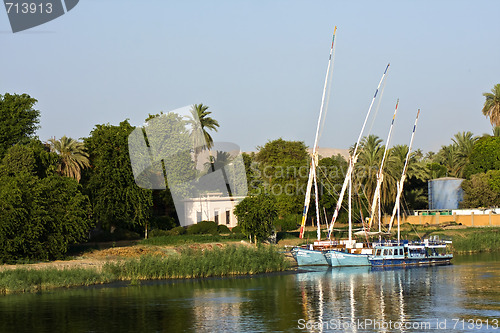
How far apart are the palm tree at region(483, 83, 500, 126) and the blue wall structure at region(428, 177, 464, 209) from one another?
800 inches

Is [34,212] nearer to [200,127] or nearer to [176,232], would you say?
[176,232]

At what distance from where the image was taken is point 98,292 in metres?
49.4

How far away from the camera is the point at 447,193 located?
386ft

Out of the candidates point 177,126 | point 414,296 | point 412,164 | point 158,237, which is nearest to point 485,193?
point 412,164

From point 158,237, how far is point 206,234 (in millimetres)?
7425

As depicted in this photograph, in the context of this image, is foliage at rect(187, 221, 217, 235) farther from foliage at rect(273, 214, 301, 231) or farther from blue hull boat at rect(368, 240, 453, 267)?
blue hull boat at rect(368, 240, 453, 267)

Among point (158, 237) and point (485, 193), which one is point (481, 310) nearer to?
point (158, 237)

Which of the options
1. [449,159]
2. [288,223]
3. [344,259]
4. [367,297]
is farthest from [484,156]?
[367,297]

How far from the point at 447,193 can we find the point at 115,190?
61.7 meters

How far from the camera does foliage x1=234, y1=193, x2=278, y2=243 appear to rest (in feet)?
240

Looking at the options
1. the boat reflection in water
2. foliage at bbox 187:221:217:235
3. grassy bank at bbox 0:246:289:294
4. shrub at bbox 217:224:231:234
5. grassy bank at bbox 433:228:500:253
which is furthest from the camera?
shrub at bbox 217:224:231:234

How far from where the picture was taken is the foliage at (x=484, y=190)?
109562 mm

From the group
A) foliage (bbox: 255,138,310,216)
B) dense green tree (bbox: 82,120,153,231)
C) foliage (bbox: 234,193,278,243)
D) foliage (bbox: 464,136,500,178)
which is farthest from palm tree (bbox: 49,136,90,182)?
foliage (bbox: 464,136,500,178)

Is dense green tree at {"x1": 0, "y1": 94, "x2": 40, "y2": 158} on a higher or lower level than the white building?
higher
